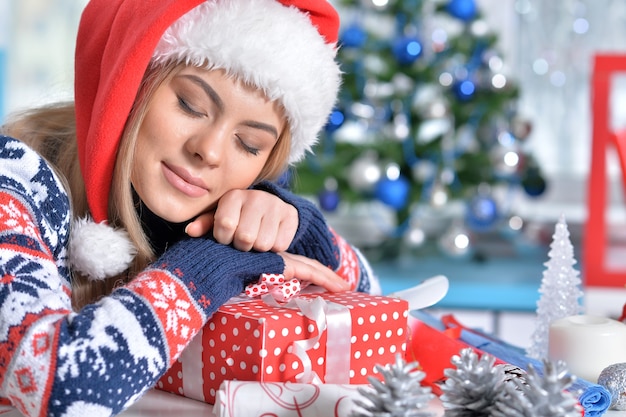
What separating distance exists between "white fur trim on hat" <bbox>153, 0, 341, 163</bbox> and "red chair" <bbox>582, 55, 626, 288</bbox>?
119 cm

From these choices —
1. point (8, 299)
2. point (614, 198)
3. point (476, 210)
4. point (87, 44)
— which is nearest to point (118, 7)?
point (87, 44)

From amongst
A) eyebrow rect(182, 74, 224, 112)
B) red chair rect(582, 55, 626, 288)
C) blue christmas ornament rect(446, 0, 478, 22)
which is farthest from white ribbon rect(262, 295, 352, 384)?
blue christmas ornament rect(446, 0, 478, 22)

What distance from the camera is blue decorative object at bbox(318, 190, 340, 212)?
296cm

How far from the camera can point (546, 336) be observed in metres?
1.07

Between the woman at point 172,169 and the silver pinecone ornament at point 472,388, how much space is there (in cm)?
27

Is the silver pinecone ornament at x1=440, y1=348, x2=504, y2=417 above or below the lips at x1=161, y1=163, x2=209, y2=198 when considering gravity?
below

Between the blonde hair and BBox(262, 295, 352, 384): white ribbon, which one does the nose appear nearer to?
the blonde hair

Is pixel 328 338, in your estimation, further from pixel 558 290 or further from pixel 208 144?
pixel 558 290

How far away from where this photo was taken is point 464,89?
296 cm

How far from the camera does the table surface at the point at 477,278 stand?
9.08 ft

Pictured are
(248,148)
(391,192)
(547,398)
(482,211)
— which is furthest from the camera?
(482,211)

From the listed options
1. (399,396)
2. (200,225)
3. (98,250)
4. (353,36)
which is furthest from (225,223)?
(353,36)

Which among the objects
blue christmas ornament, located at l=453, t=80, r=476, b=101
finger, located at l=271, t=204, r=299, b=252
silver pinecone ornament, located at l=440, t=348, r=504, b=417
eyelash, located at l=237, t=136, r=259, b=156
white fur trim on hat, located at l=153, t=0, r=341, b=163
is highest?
blue christmas ornament, located at l=453, t=80, r=476, b=101

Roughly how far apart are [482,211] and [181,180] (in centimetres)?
216
